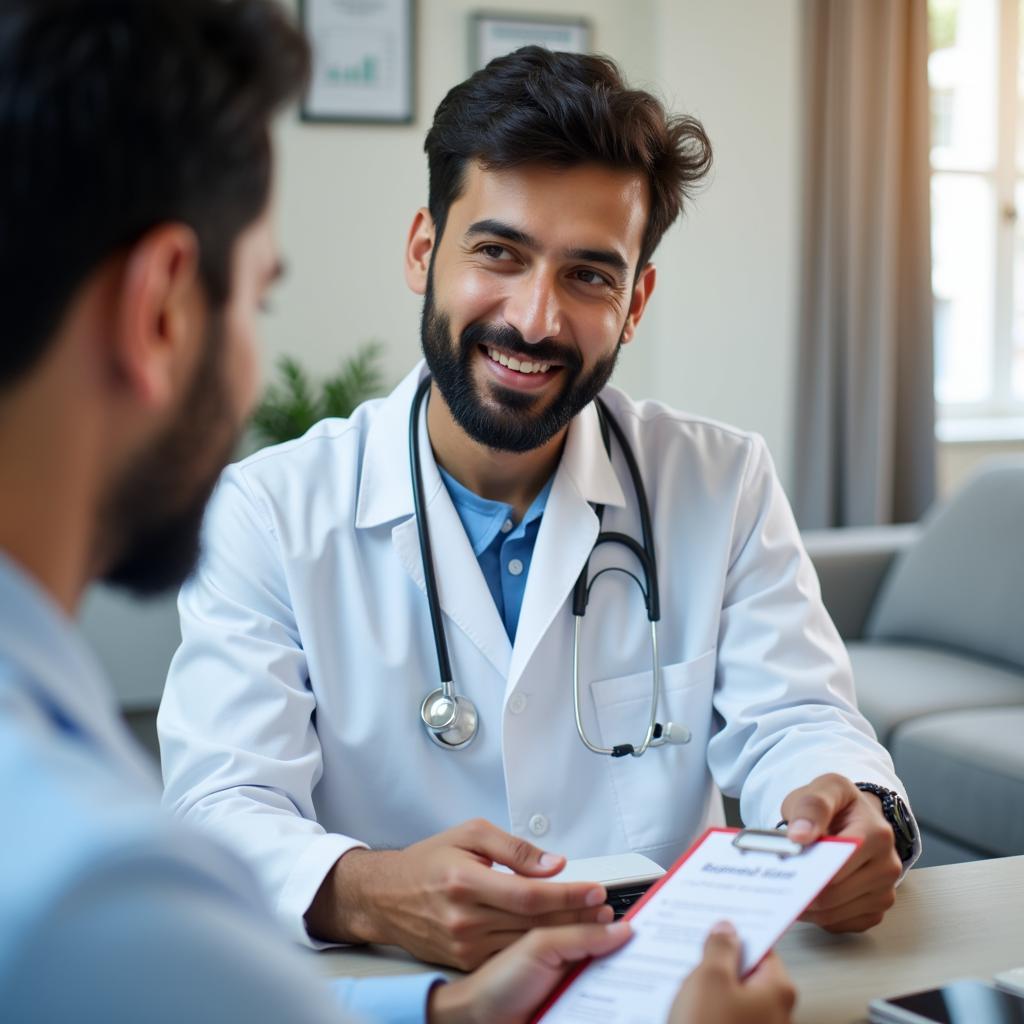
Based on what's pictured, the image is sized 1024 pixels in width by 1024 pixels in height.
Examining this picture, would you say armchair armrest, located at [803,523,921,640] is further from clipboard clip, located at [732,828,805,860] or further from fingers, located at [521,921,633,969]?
fingers, located at [521,921,633,969]

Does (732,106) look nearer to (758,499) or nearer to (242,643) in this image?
(758,499)

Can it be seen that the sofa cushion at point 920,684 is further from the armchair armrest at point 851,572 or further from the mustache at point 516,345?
the mustache at point 516,345

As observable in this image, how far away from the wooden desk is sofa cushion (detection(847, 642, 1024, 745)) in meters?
1.49

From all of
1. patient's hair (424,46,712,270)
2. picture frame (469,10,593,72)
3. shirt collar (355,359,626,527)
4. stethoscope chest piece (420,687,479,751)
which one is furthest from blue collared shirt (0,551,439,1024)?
picture frame (469,10,593,72)

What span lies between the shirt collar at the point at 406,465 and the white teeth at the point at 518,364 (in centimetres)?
10

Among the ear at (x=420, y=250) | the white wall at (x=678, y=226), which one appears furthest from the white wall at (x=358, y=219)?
the ear at (x=420, y=250)

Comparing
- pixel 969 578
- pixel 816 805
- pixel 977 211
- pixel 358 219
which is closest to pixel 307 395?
pixel 358 219

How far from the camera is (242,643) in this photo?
→ 1.38 m

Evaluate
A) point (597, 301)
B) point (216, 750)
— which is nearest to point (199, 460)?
point (216, 750)

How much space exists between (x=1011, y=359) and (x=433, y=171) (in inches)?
147

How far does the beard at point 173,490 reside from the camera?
25.3 inches

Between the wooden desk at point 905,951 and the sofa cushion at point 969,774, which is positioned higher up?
the wooden desk at point 905,951

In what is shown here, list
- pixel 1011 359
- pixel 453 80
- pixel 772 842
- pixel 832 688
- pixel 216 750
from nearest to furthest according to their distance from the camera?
pixel 772 842, pixel 216 750, pixel 832 688, pixel 453 80, pixel 1011 359

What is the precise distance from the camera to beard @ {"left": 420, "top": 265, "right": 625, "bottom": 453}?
60.9 inches
